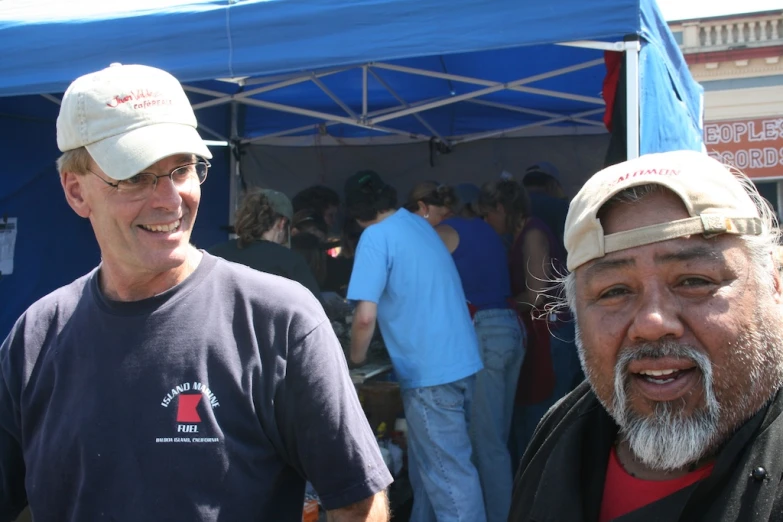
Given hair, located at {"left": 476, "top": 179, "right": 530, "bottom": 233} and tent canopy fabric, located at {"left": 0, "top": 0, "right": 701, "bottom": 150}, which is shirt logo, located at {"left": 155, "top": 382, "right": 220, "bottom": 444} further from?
hair, located at {"left": 476, "top": 179, "right": 530, "bottom": 233}

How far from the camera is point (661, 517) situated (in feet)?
3.94

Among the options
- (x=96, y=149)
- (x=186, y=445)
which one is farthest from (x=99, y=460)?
(x=96, y=149)

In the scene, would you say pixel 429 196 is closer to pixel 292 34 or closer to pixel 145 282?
pixel 292 34

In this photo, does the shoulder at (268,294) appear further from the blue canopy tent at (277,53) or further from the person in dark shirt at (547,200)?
the person in dark shirt at (547,200)

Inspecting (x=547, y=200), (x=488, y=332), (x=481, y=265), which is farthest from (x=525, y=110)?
(x=488, y=332)

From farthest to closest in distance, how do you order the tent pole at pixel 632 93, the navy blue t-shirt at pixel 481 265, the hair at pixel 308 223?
the hair at pixel 308 223 → the navy blue t-shirt at pixel 481 265 → the tent pole at pixel 632 93

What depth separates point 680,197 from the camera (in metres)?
1.25

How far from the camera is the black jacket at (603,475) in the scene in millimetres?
1126

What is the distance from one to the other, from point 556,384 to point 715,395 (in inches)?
137

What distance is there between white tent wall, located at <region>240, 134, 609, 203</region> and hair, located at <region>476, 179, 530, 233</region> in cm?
176

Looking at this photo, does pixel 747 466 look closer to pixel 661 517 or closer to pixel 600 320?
pixel 661 517

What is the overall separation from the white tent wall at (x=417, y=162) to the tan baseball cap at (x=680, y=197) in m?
4.99

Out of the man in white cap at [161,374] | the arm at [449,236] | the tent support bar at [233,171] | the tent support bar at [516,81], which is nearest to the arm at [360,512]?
the man in white cap at [161,374]

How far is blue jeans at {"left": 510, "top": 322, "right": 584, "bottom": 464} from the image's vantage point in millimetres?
4457
